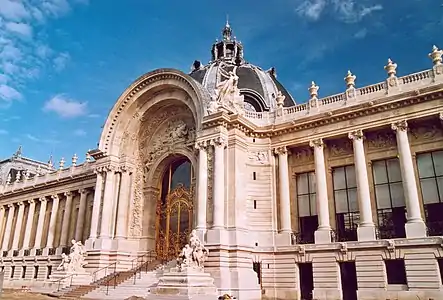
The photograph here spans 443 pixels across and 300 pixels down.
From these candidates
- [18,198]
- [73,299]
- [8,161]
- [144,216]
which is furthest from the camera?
[8,161]

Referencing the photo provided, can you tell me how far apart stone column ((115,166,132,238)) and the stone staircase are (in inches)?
115

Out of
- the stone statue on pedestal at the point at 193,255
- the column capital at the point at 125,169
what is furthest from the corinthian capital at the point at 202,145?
the column capital at the point at 125,169

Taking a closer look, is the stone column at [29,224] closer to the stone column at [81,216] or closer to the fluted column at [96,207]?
the stone column at [81,216]

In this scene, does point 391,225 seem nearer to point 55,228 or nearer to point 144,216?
point 144,216

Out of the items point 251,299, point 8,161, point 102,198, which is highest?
point 8,161

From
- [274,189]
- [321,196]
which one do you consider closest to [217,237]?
[274,189]

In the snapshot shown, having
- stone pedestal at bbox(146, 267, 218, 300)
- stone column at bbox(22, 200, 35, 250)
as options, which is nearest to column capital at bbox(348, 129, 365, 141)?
stone pedestal at bbox(146, 267, 218, 300)

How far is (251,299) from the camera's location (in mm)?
18078

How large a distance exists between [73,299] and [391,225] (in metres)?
15.7

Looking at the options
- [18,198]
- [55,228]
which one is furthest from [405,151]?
[18,198]

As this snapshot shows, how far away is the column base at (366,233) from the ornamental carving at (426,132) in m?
5.04

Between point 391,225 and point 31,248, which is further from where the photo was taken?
point 31,248

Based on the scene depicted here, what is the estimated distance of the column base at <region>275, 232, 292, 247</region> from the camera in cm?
2014

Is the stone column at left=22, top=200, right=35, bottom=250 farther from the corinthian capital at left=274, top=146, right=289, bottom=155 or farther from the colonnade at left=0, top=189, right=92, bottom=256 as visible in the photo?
the corinthian capital at left=274, top=146, right=289, bottom=155
